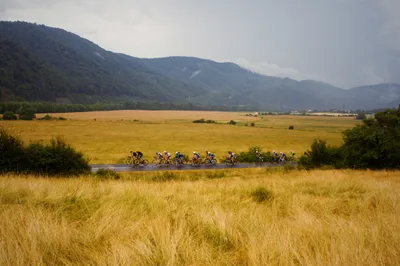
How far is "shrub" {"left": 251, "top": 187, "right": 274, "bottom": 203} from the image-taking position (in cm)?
729

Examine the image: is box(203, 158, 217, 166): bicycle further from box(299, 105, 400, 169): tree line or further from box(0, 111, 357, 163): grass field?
box(299, 105, 400, 169): tree line

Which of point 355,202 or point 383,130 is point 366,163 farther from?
point 355,202

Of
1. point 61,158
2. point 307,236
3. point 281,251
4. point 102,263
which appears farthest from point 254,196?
point 61,158

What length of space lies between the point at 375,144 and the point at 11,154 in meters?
35.5

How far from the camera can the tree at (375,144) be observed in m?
27.4

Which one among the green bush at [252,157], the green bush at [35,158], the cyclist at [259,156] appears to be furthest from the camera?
the green bush at [252,157]

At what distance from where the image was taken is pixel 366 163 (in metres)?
28.3

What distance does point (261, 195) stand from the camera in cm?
759

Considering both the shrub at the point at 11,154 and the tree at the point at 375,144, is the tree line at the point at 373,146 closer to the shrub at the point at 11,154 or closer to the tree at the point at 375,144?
the tree at the point at 375,144

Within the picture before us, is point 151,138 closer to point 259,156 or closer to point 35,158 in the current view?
point 259,156

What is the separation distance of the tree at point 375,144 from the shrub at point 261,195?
2503 centimetres

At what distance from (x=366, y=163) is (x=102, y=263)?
31782 millimetres

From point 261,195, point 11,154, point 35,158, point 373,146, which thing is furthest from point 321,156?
point 11,154

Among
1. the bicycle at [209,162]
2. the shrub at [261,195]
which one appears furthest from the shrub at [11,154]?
the shrub at [261,195]
